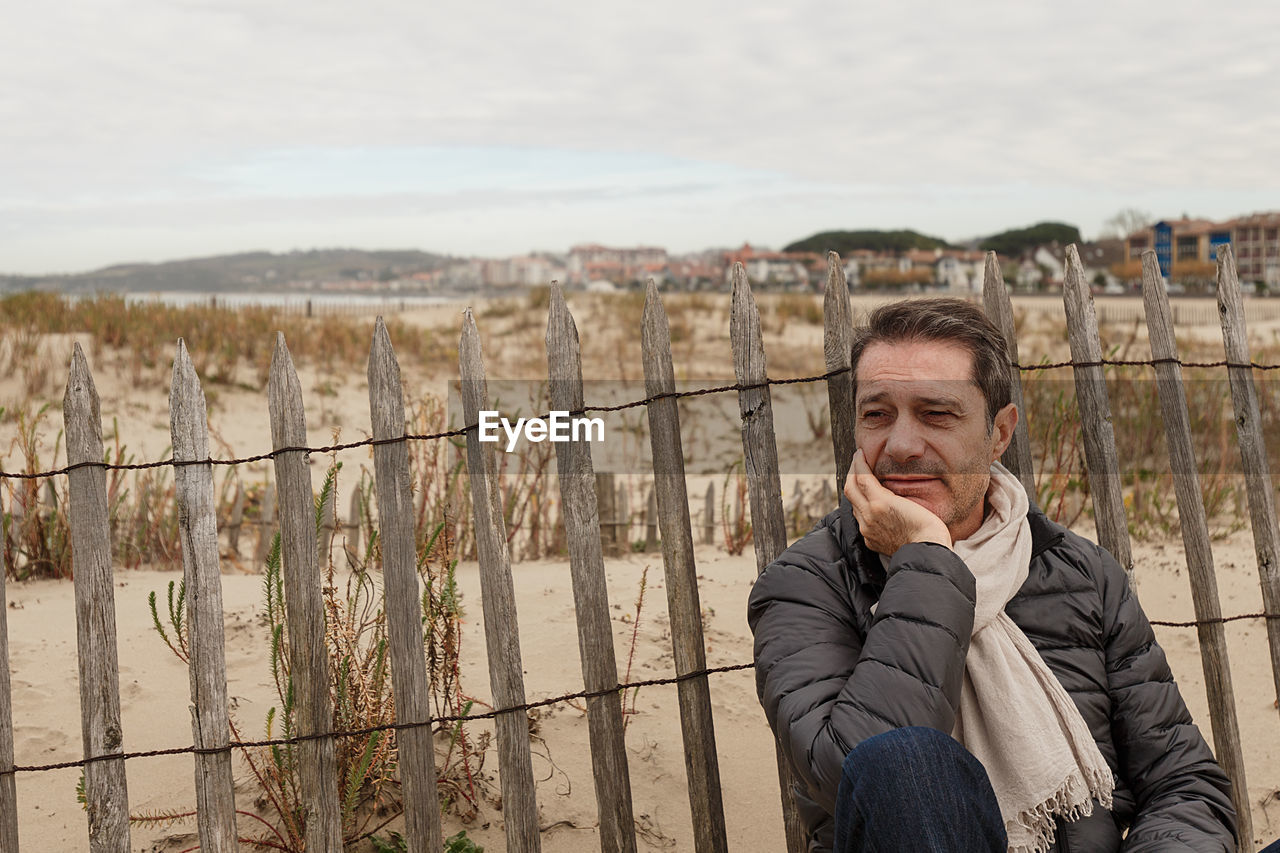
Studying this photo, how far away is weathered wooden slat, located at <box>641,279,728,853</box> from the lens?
8.46 ft

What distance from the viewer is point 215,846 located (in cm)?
251

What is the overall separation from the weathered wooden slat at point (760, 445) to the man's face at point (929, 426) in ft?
1.62

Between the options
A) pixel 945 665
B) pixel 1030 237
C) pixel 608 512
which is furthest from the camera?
pixel 1030 237

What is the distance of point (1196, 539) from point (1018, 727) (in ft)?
4.73

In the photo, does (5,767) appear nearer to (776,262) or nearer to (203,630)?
(203,630)

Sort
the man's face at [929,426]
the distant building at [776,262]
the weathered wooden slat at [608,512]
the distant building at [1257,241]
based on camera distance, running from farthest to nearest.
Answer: the distant building at [776,262] < the distant building at [1257,241] < the weathered wooden slat at [608,512] < the man's face at [929,426]

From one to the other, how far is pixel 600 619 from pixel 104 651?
4.18 ft

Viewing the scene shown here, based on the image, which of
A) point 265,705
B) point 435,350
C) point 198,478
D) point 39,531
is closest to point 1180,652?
point 265,705

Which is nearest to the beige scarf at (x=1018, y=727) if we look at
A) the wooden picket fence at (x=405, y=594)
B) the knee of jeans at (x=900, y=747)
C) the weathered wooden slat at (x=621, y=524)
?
the knee of jeans at (x=900, y=747)

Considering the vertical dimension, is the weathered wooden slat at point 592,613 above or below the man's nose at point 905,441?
below

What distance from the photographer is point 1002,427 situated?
229 centimetres

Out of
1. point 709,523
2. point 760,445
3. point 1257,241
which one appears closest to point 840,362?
point 760,445

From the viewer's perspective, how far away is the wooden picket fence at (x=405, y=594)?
8.15 ft

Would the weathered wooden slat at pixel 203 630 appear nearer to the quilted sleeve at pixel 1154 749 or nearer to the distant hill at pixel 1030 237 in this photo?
Answer: the quilted sleeve at pixel 1154 749
